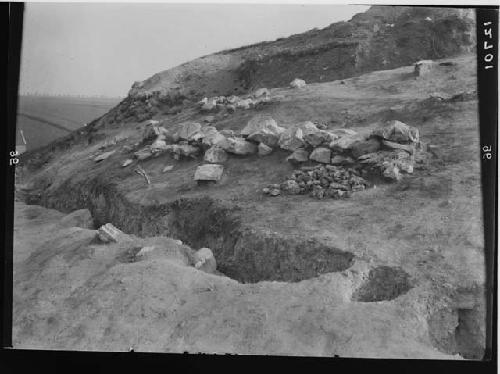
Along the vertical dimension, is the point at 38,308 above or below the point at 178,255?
below

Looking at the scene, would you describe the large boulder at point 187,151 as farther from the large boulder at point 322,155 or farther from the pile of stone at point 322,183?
the large boulder at point 322,155

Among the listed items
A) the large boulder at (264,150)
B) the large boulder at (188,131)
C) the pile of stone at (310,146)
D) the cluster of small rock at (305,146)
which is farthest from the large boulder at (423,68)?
the large boulder at (188,131)

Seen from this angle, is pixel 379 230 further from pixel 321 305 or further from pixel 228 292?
pixel 228 292

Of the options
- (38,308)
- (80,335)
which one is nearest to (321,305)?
(80,335)

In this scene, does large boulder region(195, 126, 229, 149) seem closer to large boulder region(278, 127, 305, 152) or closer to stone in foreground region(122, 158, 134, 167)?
large boulder region(278, 127, 305, 152)


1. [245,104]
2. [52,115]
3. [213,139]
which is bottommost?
[213,139]

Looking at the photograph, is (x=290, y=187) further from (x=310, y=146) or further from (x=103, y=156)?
(x=103, y=156)

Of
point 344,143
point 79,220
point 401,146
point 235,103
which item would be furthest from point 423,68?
point 79,220
